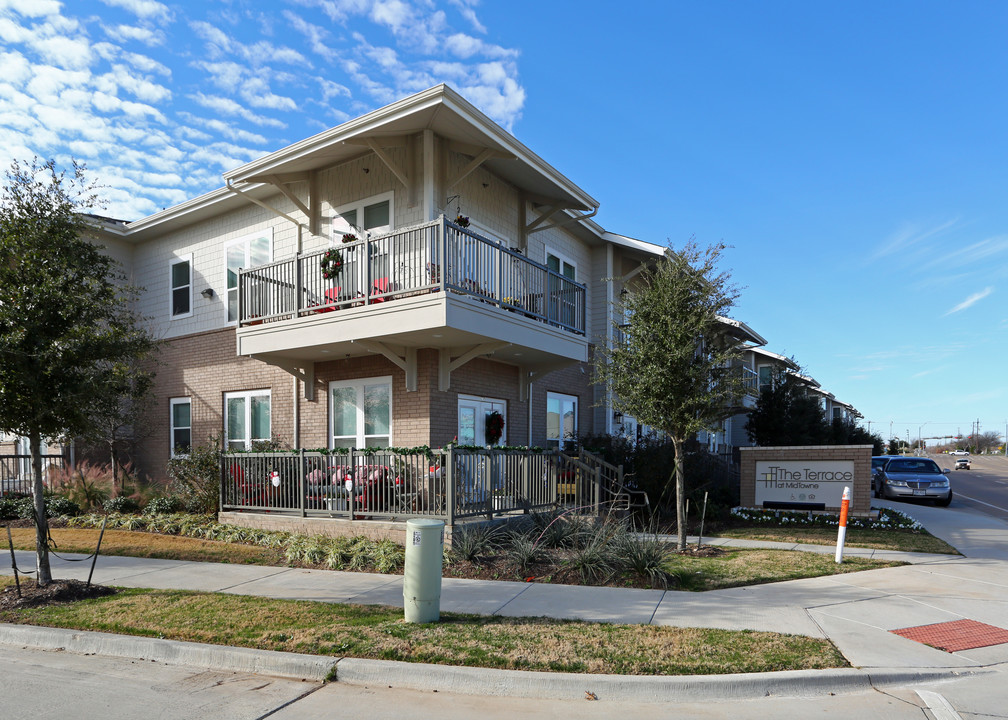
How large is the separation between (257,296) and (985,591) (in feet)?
42.4

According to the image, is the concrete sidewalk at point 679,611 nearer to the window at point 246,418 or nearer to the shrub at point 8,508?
the shrub at point 8,508

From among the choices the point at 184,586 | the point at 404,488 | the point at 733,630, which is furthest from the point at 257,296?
the point at 733,630

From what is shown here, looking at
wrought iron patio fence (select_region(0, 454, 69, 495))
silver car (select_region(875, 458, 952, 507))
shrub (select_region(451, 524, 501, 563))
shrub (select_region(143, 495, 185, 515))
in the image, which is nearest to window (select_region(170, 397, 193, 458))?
shrub (select_region(143, 495, 185, 515))

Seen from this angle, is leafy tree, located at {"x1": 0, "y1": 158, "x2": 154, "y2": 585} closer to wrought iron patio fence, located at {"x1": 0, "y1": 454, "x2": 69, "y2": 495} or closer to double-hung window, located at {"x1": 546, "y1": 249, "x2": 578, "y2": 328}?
double-hung window, located at {"x1": 546, "y1": 249, "x2": 578, "y2": 328}

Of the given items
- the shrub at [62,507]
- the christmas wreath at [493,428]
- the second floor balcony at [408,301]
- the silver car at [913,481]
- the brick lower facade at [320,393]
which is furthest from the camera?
the silver car at [913,481]

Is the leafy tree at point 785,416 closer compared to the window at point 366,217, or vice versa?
the window at point 366,217

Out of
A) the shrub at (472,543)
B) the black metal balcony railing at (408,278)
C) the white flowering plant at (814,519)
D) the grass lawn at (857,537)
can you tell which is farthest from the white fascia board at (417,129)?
the white flowering plant at (814,519)

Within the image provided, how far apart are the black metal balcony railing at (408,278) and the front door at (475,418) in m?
2.14

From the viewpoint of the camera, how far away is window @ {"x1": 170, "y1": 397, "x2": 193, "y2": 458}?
1733 centimetres

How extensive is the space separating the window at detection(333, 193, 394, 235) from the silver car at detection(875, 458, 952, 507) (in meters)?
20.0

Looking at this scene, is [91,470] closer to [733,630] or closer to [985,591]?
[733,630]

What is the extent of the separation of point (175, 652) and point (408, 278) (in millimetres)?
7402

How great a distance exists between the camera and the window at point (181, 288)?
17.8 meters

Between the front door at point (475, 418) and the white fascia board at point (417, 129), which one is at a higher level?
the white fascia board at point (417, 129)
